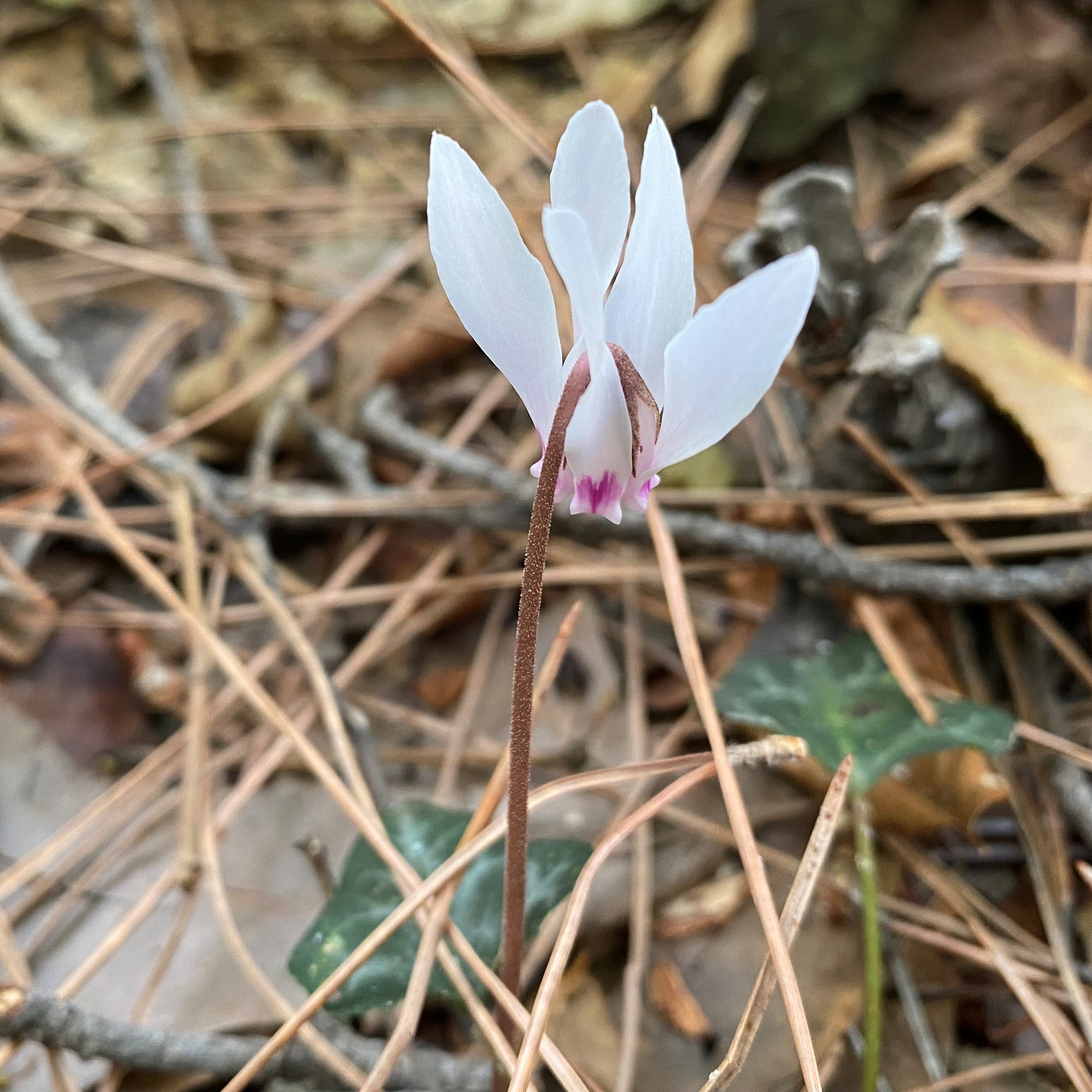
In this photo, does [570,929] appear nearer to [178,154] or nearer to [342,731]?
[342,731]

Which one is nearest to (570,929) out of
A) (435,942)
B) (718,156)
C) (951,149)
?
(435,942)

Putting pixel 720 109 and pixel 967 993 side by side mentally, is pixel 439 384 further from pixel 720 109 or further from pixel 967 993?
pixel 967 993

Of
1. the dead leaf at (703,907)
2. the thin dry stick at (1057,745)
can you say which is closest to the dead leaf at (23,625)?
the dead leaf at (703,907)

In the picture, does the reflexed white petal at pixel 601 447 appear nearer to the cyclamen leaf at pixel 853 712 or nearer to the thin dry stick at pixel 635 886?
the cyclamen leaf at pixel 853 712

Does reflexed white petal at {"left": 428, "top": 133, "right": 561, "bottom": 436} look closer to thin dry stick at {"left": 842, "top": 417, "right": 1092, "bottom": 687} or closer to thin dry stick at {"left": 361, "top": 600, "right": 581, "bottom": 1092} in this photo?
thin dry stick at {"left": 361, "top": 600, "right": 581, "bottom": 1092}

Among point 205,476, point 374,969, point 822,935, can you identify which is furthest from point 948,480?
point 205,476

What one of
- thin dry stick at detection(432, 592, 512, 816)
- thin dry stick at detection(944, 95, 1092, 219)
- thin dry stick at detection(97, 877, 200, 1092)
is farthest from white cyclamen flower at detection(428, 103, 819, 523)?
thin dry stick at detection(944, 95, 1092, 219)

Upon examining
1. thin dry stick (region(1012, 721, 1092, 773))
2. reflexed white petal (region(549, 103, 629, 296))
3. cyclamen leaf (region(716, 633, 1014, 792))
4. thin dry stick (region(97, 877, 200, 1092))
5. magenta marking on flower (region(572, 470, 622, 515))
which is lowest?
thin dry stick (region(1012, 721, 1092, 773))

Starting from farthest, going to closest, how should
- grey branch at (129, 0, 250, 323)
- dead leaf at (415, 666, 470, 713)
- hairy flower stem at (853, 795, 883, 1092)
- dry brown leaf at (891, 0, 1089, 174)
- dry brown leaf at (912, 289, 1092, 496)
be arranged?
1. dry brown leaf at (891, 0, 1089, 174)
2. grey branch at (129, 0, 250, 323)
3. dead leaf at (415, 666, 470, 713)
4. dry brown leaf at (912, 289, 1092, 496)
5. hairy flower stem at (853, 795, 883, 1092)
